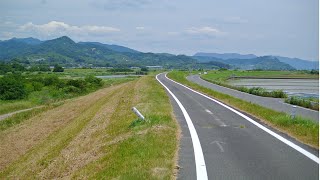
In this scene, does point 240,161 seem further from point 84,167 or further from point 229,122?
point 229,122

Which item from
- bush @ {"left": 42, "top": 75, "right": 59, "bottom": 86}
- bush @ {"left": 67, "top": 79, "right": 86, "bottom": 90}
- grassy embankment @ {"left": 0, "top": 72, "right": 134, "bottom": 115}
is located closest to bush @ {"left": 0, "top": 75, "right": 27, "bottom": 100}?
grassy embankment @ {"left": 0, "top": 72, "right": 134, "bottom": 115}

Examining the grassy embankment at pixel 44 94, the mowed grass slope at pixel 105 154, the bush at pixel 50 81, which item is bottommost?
A: the grassy embankment at pixel 44 94

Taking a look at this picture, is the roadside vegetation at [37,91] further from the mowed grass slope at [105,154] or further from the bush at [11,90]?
the mowed grass slope at [105,154]

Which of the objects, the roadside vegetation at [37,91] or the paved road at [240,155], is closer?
the paved road at [240,155]

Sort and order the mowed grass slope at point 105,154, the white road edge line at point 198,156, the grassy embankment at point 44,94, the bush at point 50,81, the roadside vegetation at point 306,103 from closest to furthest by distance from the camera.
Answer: the white road edge line at point 198,156 → the mowed grass slope at point 105,154 → the roadside vegetation at point 306,103 → the grassy embankment at point 44,94 → the bush at point 50,81

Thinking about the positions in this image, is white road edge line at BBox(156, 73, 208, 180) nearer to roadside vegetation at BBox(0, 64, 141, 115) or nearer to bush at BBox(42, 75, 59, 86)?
roadside vegetation at BBox(0, 64, 141, 115)

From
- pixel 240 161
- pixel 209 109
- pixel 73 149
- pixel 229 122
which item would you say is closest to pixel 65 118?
pixel 209 109

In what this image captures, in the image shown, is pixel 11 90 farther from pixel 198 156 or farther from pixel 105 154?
pixel 198 156

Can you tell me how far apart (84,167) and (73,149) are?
527 centimetres

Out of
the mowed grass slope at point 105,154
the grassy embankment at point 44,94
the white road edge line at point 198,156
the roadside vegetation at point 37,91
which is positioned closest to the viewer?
the white road edge line at point 198,156

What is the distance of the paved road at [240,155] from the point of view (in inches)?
355

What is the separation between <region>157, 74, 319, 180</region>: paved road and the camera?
902 cm

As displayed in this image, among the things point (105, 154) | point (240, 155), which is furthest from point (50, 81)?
point (240, 155)

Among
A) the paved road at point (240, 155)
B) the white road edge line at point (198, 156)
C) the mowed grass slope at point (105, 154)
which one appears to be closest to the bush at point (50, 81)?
the mowed grass slope at point (105, 154)
